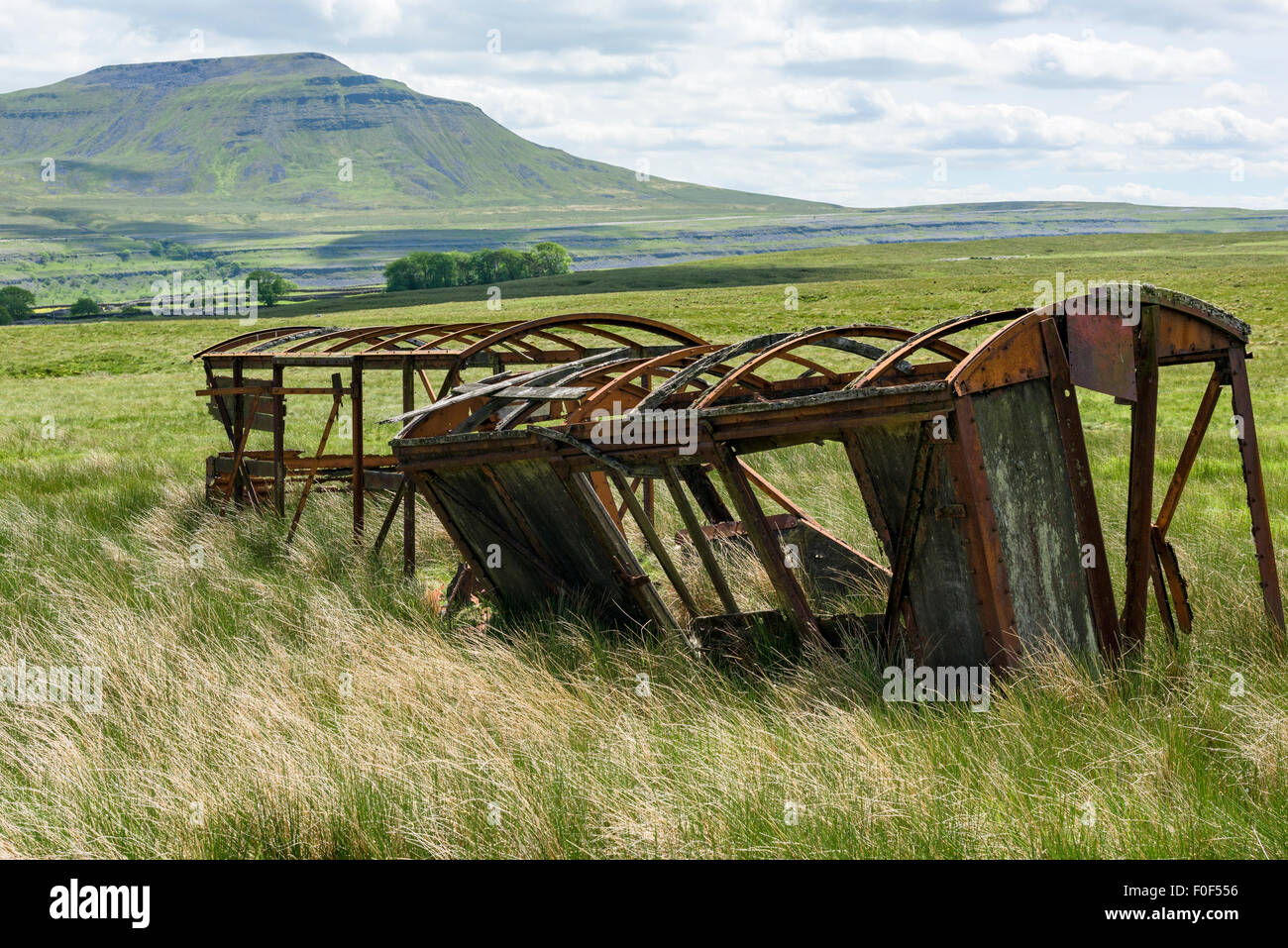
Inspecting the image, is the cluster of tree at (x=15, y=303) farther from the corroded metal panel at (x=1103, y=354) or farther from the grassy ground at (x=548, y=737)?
the corroded metal panel at (x=1103, y=354)

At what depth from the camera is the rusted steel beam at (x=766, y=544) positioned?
685 cm

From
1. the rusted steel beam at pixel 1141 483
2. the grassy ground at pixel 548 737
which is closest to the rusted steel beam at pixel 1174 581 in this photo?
the grassy ground at pixel 548 737

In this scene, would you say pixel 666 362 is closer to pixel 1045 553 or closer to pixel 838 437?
pixel 838 437

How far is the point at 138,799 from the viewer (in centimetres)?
591

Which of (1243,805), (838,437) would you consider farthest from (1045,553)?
(1243,805)

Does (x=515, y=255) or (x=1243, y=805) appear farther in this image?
(x=515, y=255)

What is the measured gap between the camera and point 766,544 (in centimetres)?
695

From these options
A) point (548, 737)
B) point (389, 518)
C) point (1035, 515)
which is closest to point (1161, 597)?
point (1035, 515)

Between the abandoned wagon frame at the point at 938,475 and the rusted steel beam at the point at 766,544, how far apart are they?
0.01 metres

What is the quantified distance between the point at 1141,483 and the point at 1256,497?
91cm

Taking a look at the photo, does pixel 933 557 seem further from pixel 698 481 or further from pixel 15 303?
pixel 15 303

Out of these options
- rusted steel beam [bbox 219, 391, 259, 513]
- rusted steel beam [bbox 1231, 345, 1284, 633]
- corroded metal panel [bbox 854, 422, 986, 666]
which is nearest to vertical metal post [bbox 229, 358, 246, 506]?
rusted steel beam [bbox 219, 391, 259, 513]

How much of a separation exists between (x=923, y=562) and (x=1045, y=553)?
29.0 inches

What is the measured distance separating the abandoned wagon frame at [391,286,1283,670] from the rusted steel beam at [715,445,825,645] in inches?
0.5
